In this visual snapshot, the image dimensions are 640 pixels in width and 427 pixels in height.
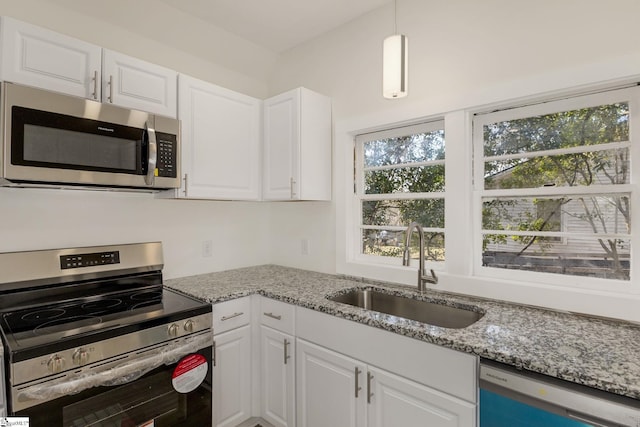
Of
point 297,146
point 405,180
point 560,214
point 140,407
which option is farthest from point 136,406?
point 560,214

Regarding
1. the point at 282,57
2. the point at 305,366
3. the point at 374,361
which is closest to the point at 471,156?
the point at 374,361

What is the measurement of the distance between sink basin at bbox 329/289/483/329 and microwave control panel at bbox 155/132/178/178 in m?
1.15

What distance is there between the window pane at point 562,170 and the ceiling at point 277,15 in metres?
1.29

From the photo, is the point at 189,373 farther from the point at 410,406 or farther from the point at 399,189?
the point at 399,189

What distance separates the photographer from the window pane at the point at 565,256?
4.99ft

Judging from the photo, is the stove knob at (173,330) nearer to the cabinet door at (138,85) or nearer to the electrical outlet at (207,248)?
the electrical outlet at (207,248)

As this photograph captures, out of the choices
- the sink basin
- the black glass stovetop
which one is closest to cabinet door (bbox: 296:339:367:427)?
the sink basin

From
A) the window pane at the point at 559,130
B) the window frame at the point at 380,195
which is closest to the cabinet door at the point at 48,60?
the window frame at the point at 380,195

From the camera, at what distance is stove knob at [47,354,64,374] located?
47.9 inches

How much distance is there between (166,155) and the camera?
1.85 m

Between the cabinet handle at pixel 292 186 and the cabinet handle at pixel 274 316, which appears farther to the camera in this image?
the cabinet handle at pixel 292 186

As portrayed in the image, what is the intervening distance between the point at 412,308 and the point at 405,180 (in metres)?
0.82

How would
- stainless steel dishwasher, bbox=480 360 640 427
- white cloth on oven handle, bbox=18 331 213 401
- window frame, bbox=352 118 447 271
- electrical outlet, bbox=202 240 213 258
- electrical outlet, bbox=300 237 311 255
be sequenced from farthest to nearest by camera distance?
1. electrical outlet, bbox=300 237 311 255
2. electrical outlet, bbox=202 240 213 258
3. window frame, bbox=352 118 447 271
4. white cloth on oven handle, bbox=18 331 213 401
5. stainless steel dishwasher, bbox=480 360 640 427

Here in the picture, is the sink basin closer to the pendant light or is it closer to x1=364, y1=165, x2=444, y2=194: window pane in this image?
x1=364, y1=165, x2=444, y2=194: window pane
